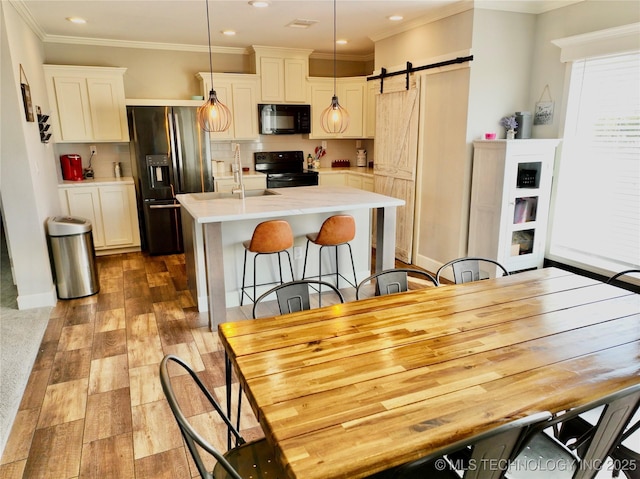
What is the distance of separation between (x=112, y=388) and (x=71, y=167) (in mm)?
3693

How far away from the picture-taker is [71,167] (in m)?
5.35

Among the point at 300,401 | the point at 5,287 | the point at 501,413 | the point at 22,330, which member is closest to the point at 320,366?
the point at 300,401

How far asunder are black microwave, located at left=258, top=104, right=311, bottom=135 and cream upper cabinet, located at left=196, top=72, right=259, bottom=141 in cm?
11

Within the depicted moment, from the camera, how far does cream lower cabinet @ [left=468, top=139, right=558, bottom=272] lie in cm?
390

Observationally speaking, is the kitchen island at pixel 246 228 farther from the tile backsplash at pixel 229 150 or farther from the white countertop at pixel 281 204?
the tile backsplash at pixel 229 150

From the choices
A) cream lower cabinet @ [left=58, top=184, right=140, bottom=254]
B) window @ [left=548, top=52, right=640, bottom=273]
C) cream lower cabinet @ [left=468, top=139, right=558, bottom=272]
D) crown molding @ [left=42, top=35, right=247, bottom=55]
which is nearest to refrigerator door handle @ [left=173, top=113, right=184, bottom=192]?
cream lower cabinet @ [left=58, top=184, right=140, bottom=254]

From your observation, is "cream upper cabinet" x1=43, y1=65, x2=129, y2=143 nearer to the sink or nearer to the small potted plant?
the sink

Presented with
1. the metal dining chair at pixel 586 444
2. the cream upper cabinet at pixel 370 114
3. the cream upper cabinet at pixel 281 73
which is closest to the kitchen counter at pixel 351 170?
the cream upper cabinet at pixel 370 114

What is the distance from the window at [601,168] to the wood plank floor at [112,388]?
2.29 meters

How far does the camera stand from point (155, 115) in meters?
5.18

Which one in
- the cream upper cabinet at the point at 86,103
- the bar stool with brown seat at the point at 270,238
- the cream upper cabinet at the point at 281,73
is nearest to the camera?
the bar stool with brown seat at the point at 270,238

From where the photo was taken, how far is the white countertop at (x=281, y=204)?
3242mm

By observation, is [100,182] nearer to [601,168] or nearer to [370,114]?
[370,114]

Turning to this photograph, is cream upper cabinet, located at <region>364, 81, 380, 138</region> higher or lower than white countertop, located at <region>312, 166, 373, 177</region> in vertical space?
higher
